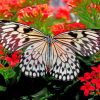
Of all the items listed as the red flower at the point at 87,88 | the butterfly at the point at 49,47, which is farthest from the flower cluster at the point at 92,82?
the butterfly at the point at 49,47

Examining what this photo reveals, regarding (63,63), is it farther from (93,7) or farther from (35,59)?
(93,7)

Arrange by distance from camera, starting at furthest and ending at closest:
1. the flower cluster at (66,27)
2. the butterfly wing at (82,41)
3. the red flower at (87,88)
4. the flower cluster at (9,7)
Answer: the flower cluster at (9,7), the flower cluster at (66,27), the butterfly wing at (82,41), the red flower at (87,88)

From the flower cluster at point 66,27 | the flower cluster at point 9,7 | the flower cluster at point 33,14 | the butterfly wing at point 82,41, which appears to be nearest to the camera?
the butterfly wing at point 82,41

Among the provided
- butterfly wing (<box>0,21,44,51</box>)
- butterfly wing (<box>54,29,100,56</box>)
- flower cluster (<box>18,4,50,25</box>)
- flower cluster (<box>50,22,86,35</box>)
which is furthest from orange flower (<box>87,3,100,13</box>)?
butterfly wing (<box>0,21,44,51</box>)

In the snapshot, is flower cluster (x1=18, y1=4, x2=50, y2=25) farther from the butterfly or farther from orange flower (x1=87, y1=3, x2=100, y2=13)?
the butterfly

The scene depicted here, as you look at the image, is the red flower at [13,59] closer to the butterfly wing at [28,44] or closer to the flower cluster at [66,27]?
the butterfly wing at [28,44]
